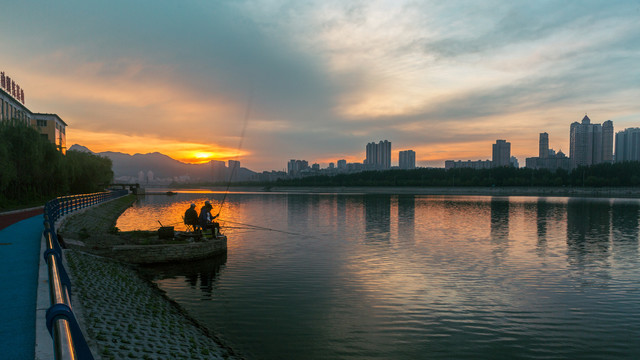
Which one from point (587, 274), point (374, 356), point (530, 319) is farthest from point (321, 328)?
point (587, 274)

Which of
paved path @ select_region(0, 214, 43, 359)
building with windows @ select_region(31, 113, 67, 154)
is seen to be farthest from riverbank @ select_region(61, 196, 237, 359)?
building with windows @ select_region(31, 113, 67, 154)

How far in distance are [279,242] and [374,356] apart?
19.2 m

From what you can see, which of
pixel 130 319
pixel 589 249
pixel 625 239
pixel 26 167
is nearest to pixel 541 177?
pixel 625 239

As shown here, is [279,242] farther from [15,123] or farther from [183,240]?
[15,123]

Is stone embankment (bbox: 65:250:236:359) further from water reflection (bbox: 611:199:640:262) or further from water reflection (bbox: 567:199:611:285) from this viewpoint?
water reflection (bbox: 611:199:640:262)

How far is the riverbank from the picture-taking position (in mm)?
8594

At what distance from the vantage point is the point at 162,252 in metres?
21.1

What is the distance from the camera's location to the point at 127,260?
20.3m

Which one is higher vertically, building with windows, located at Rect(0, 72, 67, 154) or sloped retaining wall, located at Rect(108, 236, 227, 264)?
building with windows, located at Rect(0, 72, 67, 154)

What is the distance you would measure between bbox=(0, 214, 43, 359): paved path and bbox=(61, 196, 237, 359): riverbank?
1149 mm

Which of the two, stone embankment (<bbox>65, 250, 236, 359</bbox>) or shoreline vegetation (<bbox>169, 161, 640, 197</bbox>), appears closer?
stone embankment (<bbox>65, 250, 236, 359</bbox>)

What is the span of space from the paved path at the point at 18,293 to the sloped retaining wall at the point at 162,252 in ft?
13.8

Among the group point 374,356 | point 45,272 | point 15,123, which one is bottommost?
point 374,356

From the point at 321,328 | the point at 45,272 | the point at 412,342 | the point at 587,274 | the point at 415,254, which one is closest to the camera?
the point at 45,272
